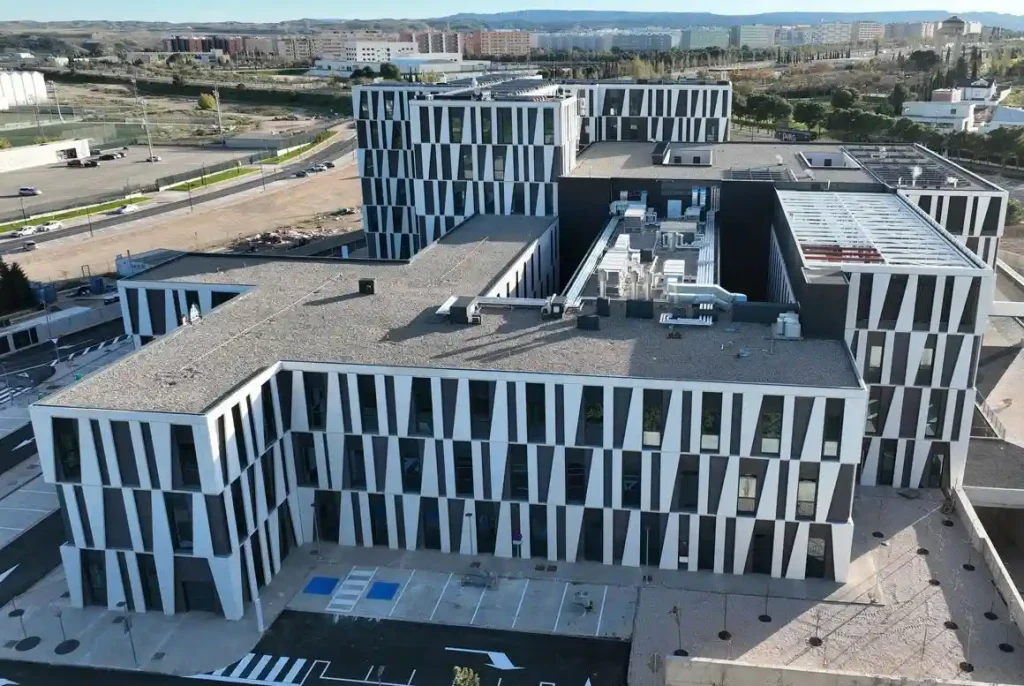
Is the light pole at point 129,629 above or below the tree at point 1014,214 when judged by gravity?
below

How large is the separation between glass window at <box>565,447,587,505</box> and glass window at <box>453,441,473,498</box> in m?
4.46

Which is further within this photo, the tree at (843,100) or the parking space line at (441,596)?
the tree at (843,100)

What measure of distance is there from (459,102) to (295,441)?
3902 cm

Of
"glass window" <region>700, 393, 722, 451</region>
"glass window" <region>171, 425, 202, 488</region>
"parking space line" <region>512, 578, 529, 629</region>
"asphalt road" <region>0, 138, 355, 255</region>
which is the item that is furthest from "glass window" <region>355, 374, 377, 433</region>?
"asphalt road" <region>0, 138, 355, 255</region>

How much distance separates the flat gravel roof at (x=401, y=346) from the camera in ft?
123

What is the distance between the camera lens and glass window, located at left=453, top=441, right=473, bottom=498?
39812 millimetres

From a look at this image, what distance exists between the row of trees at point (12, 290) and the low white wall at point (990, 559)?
7465 cm

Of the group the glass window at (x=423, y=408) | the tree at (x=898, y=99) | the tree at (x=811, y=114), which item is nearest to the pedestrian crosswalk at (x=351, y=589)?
the glass window at (x=423, y=408)

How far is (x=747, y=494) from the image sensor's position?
3838cm

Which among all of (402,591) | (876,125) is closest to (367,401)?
(402,591)

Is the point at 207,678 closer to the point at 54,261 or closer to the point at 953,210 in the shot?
the point at 953,210

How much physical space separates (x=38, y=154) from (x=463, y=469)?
509ft

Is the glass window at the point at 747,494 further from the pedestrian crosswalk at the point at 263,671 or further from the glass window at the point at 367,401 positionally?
the pedestrian crosswalk at the point at 263,671

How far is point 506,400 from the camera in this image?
3828 cm
